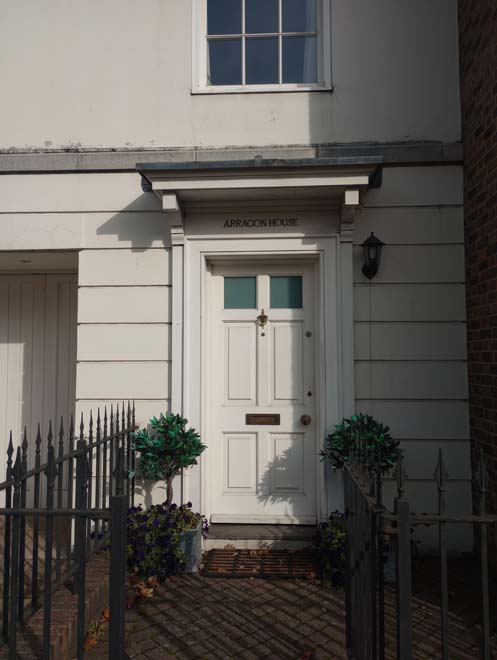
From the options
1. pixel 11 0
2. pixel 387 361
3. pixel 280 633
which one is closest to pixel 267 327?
pixel 387 361

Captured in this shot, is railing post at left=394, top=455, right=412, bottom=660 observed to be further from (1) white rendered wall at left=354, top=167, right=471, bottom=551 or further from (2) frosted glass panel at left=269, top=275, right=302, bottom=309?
(2) frosted glass panel at left=269, top=275, right=302, bottom=309

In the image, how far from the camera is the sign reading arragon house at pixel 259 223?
4.26 metres

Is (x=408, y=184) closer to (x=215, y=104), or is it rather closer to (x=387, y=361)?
(x=387, y=361)

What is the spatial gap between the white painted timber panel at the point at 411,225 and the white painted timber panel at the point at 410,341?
2.40 feet

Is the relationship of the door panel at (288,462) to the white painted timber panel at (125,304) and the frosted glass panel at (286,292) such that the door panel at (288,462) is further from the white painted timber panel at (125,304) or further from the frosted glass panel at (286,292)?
the white painted timber panel at (125,304)

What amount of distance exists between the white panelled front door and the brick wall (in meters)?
1.32

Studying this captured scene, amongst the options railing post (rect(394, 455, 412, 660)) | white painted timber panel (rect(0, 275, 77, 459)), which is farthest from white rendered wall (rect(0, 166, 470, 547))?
railing post (rect(394, 455, 412, 660))

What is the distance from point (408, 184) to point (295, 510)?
3028mm

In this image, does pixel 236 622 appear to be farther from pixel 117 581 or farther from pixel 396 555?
pixel 396 555

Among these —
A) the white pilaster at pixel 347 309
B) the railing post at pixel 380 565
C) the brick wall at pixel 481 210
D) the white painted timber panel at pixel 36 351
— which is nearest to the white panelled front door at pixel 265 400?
the white pilaster at pixel 347 309

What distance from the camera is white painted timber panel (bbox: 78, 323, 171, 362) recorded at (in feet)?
14.0

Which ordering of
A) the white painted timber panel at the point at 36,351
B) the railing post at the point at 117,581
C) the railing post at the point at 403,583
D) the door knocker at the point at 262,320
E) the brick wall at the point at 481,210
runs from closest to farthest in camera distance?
the railing post at the point at 403,583 < the railing post at the point at 117,581 < the brick wall at the point at 481,210 < the door knocker at the point at 262,320 < the white painted timber panel at the point at 36,351

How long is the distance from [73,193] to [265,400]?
2548 mm

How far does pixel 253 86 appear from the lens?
4.48 meters
